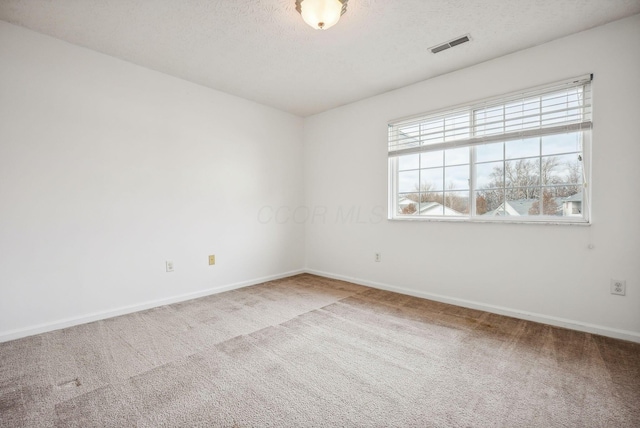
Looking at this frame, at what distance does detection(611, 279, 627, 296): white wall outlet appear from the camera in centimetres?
222

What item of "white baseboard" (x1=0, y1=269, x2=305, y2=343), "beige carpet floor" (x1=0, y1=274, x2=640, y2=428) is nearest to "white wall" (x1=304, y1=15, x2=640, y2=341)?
"beige carpet floor" (x1=0, y1=274, x2=640, y2=428)

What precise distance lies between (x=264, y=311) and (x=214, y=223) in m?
1.30

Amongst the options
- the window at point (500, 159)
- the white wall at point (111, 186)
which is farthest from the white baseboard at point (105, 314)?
the window at point (500, 159)

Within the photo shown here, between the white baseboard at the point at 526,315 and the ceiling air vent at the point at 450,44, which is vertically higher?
the ceiling air vent at the point at 450,44

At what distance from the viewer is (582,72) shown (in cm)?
237

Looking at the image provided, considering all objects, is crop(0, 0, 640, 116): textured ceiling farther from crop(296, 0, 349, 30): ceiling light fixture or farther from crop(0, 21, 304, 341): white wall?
crop(0, 21, 304, 341): white wall

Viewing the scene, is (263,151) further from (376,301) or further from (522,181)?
(522,181)

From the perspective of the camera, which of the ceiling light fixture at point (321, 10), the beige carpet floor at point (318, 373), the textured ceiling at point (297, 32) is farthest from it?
the textured ceiling at point (297, 32)

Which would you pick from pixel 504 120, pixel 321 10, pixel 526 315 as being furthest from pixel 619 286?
pixel 321 10

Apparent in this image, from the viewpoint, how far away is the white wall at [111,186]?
2.30 m

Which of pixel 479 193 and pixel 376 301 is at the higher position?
pixel 479 193

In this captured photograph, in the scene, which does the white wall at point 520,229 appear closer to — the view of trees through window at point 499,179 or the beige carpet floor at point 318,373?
the view of trees through window at point 499,179

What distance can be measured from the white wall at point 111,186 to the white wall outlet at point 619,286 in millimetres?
3614

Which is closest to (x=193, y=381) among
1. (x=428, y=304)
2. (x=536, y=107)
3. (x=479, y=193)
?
(x=428, y=304)
